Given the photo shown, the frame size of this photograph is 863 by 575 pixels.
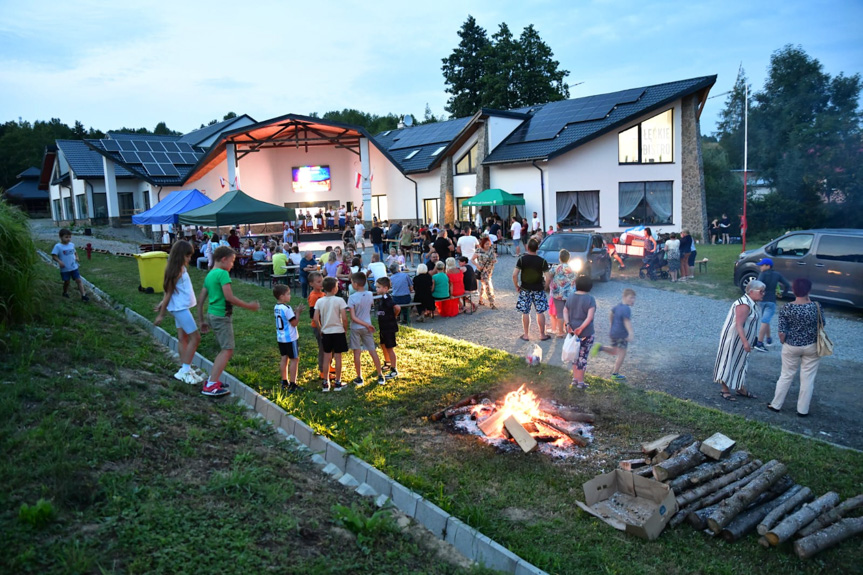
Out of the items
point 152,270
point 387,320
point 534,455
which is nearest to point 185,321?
point 387,320

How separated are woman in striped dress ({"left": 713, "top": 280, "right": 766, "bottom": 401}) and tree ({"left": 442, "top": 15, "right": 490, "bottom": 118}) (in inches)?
1722

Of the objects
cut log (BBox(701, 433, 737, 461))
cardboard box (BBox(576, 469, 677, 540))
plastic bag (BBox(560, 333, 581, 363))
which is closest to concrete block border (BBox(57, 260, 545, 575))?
cardboard box (BBox(576, 469, 677, 540))

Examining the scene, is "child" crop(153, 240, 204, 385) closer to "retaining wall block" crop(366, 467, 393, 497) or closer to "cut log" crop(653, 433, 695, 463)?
"retaining wall block" crop(366, 467, 393, 497)

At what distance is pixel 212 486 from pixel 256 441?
1.26 metres

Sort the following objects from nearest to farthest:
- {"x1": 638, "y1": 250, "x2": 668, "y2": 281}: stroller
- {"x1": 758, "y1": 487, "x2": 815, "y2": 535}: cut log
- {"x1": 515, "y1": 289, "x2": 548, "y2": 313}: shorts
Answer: {"x1": 758, "y1": 487, "x2": 815, "y2": 535}: cut log < {"x1": 515, "y1": 289, "x2": 548, "y2": 313}: shorts < {"x1": 638, "y1": 250, "x2": 668, "y2": 281}: stroller

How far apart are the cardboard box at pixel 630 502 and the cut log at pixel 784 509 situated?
0.63m

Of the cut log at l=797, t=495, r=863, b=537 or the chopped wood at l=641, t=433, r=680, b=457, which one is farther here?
the chopped wood at l=641, t=433, r=680, b=457

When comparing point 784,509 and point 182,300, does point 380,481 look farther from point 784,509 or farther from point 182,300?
point 182,300

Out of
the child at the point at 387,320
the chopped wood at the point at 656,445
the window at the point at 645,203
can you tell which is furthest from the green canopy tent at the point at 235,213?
the window at the point at 645,203

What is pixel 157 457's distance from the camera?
16.3 ft

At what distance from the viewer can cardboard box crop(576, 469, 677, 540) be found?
4.66 meters

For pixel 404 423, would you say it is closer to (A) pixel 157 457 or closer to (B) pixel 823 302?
(A) pixel 157 457

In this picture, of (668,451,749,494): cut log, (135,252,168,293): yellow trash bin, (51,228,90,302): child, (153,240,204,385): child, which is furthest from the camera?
(135,252,168,293): yellow trash bin

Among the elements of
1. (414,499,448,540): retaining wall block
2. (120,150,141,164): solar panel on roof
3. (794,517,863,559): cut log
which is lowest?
(794,517,863,559): cut log
